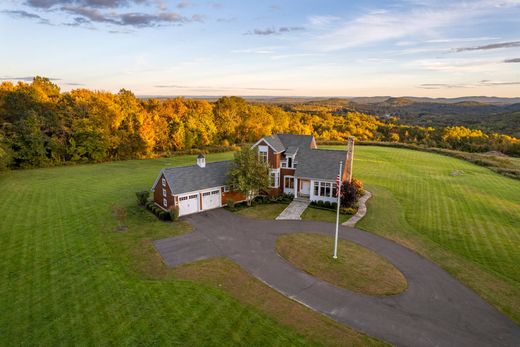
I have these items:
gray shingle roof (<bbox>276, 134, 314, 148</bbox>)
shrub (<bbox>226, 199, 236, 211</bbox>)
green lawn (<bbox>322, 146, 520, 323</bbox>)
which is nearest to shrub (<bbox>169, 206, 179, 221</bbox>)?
shrub (<bbox>226, 199, 236, 211</bbox>)

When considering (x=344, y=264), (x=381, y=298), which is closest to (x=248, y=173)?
(x=344, y=264)

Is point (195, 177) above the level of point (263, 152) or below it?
below

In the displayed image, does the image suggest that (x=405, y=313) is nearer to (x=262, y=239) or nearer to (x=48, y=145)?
(x=262, y=239)

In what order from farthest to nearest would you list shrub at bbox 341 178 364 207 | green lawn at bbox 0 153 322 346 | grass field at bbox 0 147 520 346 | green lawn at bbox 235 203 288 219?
shrub at bbox 341 178 364 207 < green lawn at bbox 235 203 288 219 < grass field at bbox 0 147 520 346 < green lawn at bbox 0 153 322 346

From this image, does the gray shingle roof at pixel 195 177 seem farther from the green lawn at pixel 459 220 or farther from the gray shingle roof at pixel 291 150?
the green lawn at pixel 459 220

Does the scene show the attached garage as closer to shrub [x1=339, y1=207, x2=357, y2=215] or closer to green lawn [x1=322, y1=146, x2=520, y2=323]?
shrub [x1=339, y1=207, x2=357, y2=215]

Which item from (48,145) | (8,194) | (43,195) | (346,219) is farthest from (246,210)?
(48,145)

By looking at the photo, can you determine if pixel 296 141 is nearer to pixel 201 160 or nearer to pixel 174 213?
pixel 201 160

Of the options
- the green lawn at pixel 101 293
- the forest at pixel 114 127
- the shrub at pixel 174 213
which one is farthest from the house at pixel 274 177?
the forest at pixel 114 127
